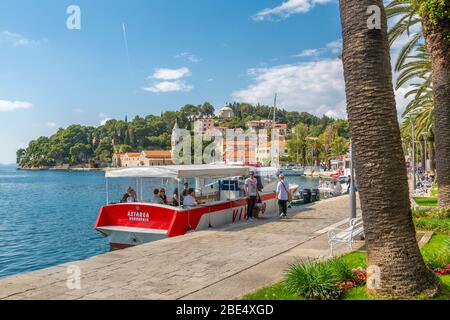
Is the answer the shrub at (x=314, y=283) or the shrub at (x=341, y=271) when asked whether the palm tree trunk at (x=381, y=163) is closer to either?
the shrub at (x=314, y=283)

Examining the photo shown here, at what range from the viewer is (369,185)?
6.13m

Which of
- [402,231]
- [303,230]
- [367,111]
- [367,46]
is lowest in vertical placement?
[303,230]

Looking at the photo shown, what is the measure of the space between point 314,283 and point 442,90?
10.8 metres

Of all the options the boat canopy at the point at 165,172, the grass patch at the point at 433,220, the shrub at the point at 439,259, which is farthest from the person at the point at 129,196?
the shrub at the point at 439,259

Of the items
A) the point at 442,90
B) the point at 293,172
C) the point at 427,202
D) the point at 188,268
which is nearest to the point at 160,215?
the point at 188,268

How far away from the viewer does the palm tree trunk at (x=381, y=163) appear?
6.03 metres

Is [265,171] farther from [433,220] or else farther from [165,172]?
[433,220]

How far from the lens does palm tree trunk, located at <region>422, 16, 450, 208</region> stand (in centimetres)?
1440

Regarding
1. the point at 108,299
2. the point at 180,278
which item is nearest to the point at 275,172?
the point at 180,278

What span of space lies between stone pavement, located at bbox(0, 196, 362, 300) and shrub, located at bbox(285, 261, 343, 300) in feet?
3.00

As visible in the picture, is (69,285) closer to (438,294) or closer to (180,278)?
(180,278)

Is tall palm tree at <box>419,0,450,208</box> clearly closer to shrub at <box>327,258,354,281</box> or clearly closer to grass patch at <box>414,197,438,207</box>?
grass patch at <box>414,197,438,207</box>

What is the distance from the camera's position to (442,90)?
14.5 meters

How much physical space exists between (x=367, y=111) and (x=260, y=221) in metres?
11.6
